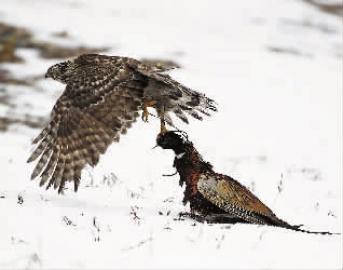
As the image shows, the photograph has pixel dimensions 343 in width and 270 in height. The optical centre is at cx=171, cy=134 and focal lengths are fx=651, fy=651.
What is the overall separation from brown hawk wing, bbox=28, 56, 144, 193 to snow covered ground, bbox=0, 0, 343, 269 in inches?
19.9

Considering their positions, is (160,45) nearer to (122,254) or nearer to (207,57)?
(207,57)

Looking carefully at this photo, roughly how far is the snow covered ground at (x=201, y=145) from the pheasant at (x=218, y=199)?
309 millimetres

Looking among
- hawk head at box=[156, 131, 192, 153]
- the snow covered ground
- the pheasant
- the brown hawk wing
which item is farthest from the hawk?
the pheasant

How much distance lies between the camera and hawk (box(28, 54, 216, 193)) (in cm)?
632

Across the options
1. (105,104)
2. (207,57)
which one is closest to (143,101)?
(105,104)

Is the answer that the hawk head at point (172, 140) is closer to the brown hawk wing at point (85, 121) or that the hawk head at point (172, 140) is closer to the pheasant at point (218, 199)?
the pheasant at point (218, 199)

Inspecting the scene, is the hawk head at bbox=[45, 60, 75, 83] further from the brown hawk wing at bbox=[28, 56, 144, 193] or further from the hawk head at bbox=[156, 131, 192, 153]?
the hawk head at bbox=[156, 131, 192, 153]

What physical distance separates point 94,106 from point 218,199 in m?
1.57

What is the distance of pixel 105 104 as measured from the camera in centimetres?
663

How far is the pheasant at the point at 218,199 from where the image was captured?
630 centimetres

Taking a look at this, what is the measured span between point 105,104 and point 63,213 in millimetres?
1175

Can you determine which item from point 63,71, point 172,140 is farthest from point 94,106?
point 63,71

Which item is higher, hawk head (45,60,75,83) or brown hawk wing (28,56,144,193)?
hawk head (45,60,75,83)

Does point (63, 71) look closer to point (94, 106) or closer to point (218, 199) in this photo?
point (94, 106)
